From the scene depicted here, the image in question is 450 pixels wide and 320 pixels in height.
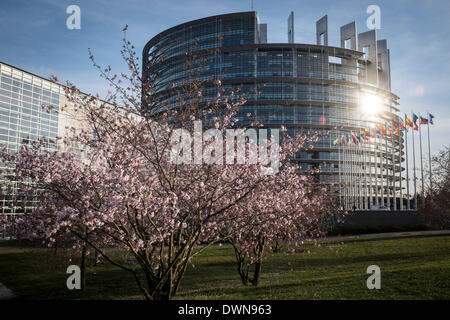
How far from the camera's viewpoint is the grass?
38.1 ft

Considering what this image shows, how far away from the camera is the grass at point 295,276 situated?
458 inches

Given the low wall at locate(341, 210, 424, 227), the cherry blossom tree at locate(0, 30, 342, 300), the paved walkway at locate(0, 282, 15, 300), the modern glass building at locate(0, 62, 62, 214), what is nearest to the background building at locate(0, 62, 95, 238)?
the modern glass building at locate(0, 62, 62, 214)

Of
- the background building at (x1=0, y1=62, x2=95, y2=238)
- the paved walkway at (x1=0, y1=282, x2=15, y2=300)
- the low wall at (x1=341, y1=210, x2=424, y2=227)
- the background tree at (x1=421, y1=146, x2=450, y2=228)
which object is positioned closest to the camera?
the paved walkway at (x1=0, y1=282, x2=15, y2=300)

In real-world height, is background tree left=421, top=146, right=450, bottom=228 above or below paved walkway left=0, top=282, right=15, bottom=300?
above

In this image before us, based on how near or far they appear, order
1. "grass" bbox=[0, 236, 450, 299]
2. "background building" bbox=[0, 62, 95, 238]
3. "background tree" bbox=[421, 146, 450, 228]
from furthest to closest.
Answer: "background building" bbox=[0, 62, 95, 238]
"background tree" bbox=[421, 146, 450, 228]
"grass" bbox=[0, 236, 450, 299]

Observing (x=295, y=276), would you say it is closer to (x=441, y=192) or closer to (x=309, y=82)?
(x=441, y=192)

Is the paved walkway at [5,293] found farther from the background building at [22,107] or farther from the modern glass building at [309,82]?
the modern glass building at [309,82]

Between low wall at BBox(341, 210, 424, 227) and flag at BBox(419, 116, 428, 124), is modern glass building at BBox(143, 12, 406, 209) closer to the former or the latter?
flag at BBox(419, 116, 428, 124)

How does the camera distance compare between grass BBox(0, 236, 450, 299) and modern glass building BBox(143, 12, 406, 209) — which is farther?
modern glass building BBox(143, 12, 406, 209)

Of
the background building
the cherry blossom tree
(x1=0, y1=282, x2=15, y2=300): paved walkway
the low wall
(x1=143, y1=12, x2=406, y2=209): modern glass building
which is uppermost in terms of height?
(x1=143, y1=12, x2=406, y2=209): modern glass building

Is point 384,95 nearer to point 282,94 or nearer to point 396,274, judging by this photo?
point 282,94
